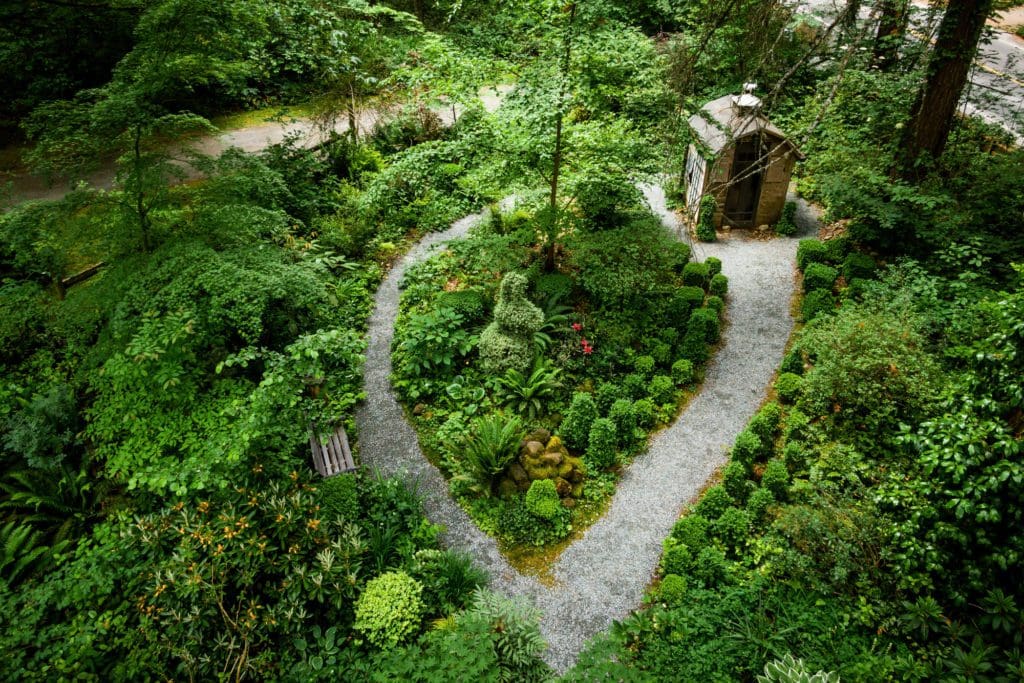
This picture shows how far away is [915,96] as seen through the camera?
997cm

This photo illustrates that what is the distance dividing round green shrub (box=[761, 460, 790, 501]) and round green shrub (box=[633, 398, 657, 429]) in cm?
208

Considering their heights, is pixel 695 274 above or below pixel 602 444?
above

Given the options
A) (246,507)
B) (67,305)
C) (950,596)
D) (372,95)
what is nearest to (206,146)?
(372,95)

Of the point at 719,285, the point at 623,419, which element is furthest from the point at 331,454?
the point at 719,285

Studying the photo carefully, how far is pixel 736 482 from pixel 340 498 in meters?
5.67

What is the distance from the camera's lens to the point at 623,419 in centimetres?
855

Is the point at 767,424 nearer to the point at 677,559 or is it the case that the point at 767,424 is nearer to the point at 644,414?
the point at 644,414

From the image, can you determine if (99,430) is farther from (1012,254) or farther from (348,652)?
Answer: (1012,254)

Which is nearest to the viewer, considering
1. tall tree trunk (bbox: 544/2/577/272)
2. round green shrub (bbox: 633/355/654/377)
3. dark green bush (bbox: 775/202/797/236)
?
tall tree trunk (bbox: 544/2/577/272)

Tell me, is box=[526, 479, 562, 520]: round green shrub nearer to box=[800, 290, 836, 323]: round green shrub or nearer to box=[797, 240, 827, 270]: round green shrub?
box=[800, 290, 836, 323]: round green shrub

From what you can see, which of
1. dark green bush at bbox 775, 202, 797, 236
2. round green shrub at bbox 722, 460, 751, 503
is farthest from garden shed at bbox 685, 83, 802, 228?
round green shrub at bbox 722, 460, 751, 503

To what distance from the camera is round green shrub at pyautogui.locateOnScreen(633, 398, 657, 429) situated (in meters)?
8.88

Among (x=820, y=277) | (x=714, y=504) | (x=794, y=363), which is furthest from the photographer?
(x=820, y=277)

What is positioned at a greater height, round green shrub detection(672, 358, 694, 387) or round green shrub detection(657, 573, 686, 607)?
round green shrub detection(672, 358, 694, 387)
